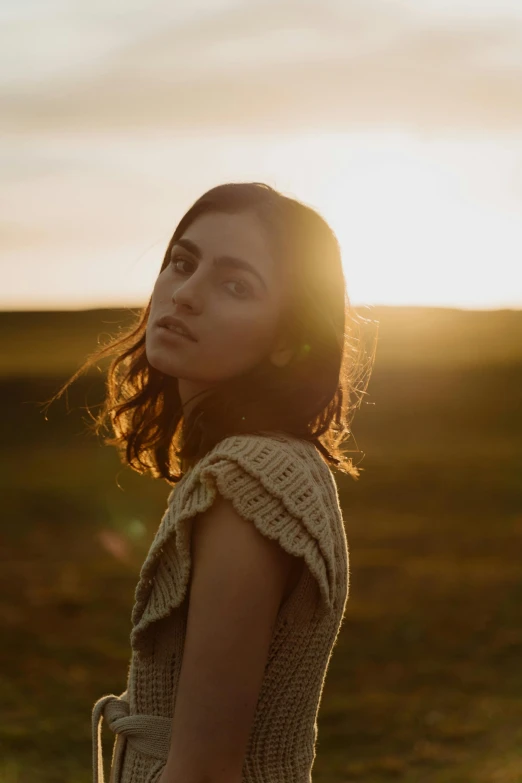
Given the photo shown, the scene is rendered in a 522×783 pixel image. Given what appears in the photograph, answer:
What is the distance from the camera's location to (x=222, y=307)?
79.7 inches

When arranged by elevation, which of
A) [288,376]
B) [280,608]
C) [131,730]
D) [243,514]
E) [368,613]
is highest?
[288,376]

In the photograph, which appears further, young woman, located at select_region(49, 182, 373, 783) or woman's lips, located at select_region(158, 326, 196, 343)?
woman's lips, located at select_region(158, 326, 196, 343)

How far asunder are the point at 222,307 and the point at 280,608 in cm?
62

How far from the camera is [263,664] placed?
5.55 feet

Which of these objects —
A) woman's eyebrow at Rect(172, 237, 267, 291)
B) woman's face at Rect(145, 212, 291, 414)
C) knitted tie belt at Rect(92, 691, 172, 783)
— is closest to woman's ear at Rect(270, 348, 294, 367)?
woman's face at Rect(145, 212, 291, 414)

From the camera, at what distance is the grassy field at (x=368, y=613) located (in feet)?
18.1

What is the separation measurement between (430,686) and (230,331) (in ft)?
16.5

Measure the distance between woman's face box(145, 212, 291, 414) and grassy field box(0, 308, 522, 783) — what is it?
61.8 inches

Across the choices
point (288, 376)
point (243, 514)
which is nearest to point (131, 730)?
point (243, 514)

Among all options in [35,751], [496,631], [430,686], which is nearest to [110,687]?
[35,751]

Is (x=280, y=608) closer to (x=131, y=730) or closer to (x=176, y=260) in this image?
(x=131, y=730)

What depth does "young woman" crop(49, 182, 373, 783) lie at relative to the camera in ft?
5.44

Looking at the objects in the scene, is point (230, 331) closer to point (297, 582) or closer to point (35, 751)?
point (297, 582)

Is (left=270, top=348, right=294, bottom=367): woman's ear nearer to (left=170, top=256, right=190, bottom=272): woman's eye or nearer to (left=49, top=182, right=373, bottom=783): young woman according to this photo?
(left=49, top=182, right=373, bottom=783): young woman
